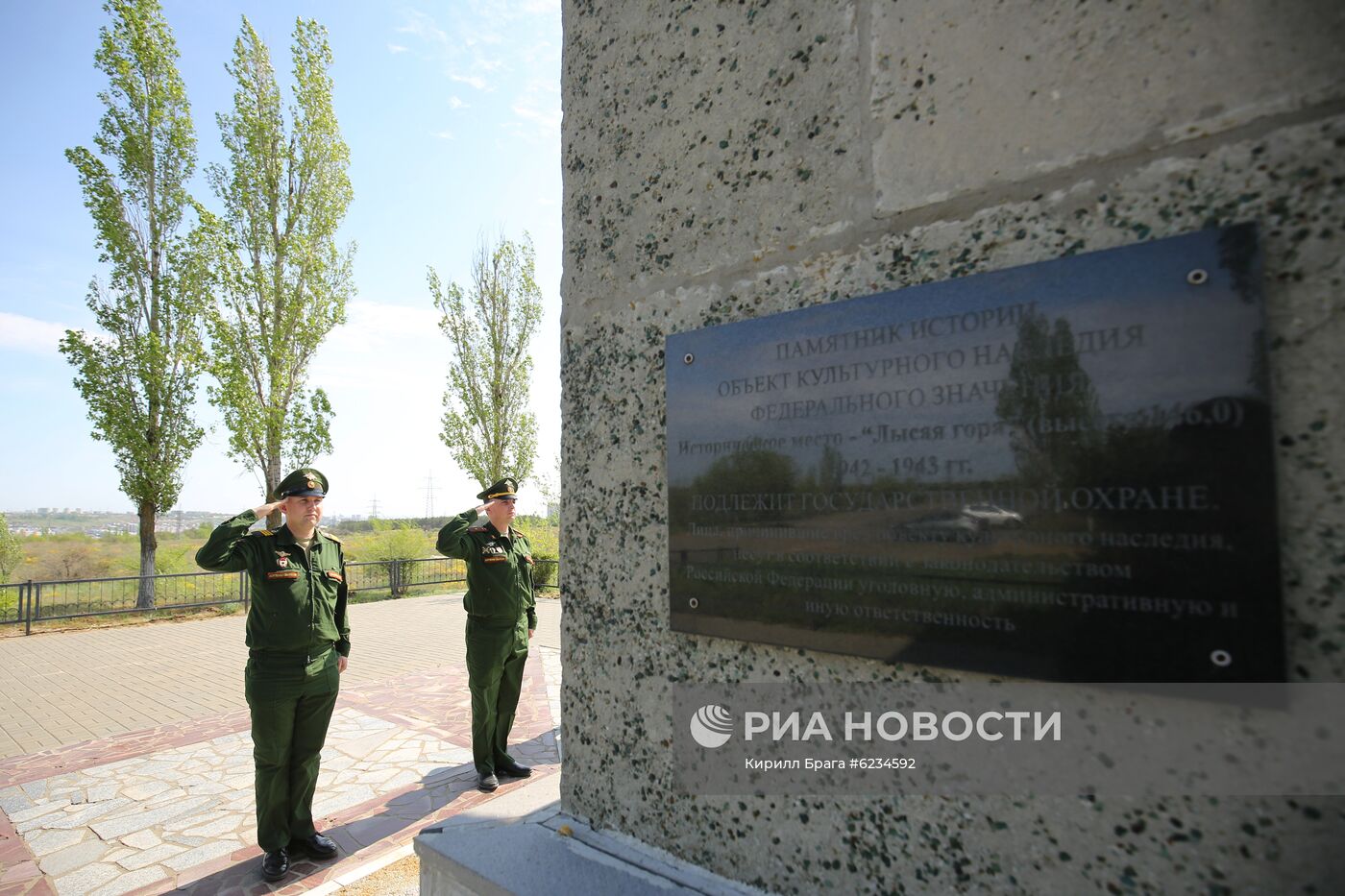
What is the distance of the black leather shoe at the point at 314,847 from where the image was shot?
3.45 m

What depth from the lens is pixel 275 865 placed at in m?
3.26

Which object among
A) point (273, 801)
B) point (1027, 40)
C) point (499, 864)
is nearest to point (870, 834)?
point (499, 864)

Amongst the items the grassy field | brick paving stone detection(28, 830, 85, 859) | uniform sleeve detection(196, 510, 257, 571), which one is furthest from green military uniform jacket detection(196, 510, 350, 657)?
the grassy field

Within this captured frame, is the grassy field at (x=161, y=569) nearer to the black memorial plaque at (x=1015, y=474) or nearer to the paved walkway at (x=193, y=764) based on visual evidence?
the paved walkway at (x=193, y=764)

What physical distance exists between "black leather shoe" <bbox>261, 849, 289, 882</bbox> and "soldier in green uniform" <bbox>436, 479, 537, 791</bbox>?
4.23 feet

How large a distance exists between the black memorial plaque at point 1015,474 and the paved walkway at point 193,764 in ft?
10.7

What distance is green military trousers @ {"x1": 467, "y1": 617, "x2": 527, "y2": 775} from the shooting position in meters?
4.46

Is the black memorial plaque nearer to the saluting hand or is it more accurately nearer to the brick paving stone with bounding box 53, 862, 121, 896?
the saluting hand

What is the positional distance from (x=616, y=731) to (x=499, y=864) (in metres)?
0.45

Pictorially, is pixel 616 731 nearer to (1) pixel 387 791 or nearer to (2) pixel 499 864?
(2) pixel 499 864

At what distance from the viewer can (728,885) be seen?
1.55 metres

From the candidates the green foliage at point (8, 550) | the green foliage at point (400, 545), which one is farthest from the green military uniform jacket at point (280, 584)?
the green foliage at point (8, 550)

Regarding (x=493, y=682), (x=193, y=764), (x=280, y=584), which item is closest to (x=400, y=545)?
(x=193, y=764)

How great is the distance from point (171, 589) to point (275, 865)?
45.7 ft
